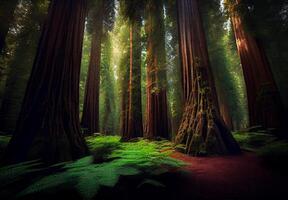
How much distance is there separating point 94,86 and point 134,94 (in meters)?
3.34

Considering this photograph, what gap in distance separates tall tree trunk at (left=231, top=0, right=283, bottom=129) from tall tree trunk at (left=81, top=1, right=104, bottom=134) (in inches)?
305

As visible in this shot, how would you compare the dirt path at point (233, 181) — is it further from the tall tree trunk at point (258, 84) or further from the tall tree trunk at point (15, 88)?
the tall tree trunk at point (15, 88)

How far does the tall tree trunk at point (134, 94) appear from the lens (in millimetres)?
10031

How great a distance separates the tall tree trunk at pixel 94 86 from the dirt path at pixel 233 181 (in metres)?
8.24

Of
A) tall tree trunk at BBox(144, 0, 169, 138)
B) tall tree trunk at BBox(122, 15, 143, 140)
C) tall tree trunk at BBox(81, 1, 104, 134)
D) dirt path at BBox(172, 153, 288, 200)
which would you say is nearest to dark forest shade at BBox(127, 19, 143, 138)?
tall tree trunk at BBox(122, 15, 143, 140)

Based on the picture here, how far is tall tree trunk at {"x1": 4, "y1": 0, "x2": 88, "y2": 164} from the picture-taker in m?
4.16

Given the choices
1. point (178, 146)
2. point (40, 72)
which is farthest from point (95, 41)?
point (178, 146)

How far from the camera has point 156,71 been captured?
8.90 m

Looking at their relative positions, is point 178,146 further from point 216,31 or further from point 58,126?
point 216,31

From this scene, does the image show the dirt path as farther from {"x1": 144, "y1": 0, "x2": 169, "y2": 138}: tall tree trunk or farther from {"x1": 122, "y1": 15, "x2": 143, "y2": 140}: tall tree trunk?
{"x1": 122, "y1": 15, "x2": 143, "y2": 140}: tall tree trunk

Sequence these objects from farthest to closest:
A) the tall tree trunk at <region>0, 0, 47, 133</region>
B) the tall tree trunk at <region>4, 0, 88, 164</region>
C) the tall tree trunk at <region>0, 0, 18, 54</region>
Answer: the tall tree trunk at <region>0, 0, 47, 133</region>, the tall tree trunk at <region>0, 0, 18, 54</region>, the tall tree trunk at <region>4, 0, 88, 164</region>

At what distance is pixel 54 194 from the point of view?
8.07 feet

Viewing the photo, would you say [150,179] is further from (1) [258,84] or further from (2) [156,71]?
(1) [258,84]

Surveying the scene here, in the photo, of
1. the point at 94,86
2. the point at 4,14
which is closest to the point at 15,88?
the point at 94,86
